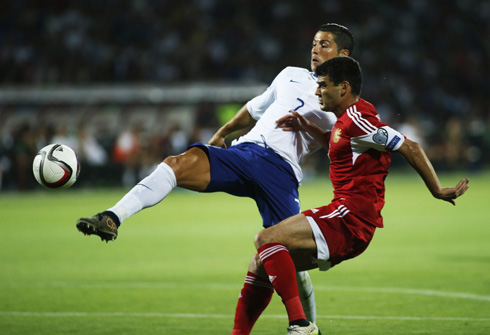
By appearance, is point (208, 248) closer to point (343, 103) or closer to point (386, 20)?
point (343, 103)

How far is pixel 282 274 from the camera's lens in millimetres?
5176

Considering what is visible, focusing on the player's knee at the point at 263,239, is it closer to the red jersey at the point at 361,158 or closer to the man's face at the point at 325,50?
the red jersey at the point at 361,158

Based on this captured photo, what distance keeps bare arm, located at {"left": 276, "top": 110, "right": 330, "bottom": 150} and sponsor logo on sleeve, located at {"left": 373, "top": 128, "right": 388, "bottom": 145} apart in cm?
86

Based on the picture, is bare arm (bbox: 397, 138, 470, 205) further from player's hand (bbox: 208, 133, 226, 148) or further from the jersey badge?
player's hand (bbox: 208, 133, 226, 148)

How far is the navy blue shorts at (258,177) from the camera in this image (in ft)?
18.4

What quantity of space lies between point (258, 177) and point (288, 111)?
2.20 feet

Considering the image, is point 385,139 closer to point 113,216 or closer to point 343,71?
point 343,71

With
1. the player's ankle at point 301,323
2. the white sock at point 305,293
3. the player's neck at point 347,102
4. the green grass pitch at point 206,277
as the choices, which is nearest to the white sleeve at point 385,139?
the player's neck at point 347,102

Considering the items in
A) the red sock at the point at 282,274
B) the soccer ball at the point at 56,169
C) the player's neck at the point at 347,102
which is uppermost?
the player's neck at the point at 347,102

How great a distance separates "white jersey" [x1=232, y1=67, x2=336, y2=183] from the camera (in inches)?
235

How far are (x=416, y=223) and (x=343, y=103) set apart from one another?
33.8 feet

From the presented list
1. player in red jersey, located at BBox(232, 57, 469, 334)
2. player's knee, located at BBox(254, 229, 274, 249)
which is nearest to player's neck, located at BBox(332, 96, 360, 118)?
player in red jersey, located at BBox(232, 57, 469, 334)

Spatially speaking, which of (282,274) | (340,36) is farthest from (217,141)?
(282,274)

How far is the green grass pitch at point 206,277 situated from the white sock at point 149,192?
5.13 ft
